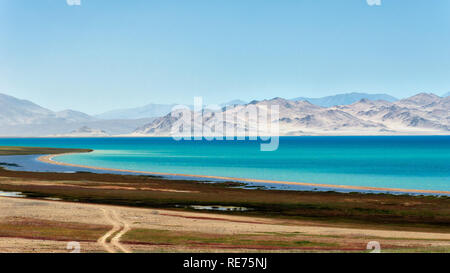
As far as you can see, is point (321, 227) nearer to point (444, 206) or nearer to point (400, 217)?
point (400, 217)

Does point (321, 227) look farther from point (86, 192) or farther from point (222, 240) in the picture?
point (86, 192)

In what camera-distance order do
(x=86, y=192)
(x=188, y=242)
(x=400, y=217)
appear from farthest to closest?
(x=86, y=192)
(x=400, y=217)
(x=188, y=242)

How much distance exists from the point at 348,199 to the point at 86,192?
2587 centimetres

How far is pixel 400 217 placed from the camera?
35.8 metres

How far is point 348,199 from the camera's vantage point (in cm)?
4538

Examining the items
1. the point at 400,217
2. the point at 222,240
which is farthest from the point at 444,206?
the point at 222,240
